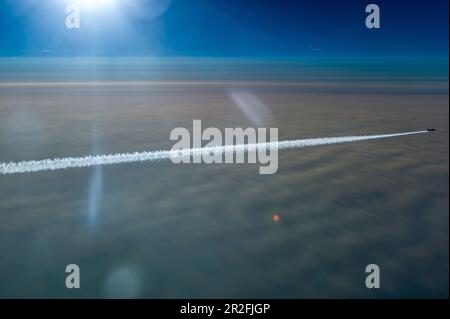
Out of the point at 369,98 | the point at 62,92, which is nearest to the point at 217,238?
the point at 369,98

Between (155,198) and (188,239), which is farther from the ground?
(155,198)

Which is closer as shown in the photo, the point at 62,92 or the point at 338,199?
the point at 338,199

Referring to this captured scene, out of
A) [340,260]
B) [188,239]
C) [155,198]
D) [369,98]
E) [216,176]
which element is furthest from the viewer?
[369,98]

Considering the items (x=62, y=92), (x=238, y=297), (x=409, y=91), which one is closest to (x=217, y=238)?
(x=238, y=297)
